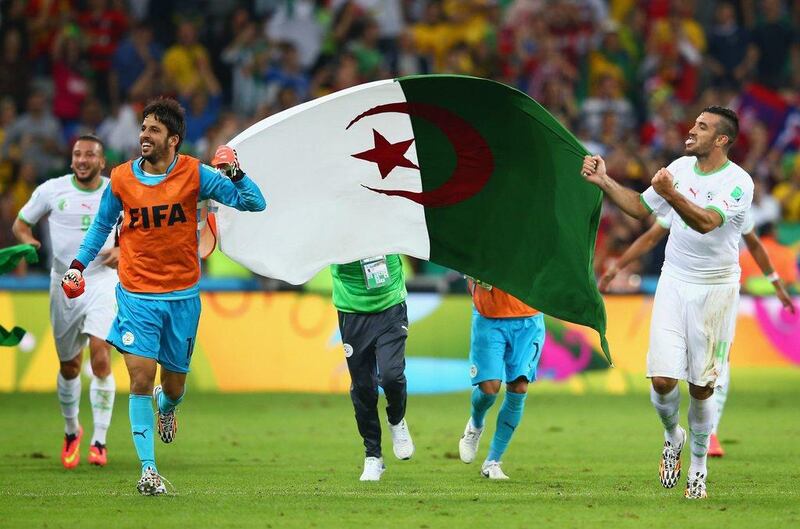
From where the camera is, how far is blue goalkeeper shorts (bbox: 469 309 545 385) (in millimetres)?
10820

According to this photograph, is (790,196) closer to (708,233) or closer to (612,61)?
(612,61)

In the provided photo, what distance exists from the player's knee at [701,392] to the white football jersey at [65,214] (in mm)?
5184

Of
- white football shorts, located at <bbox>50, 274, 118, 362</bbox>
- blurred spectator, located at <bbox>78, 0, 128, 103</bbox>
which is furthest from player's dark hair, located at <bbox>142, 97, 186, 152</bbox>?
blurred spectator, located at <bbox>78, 0, 128, 103</bbox>

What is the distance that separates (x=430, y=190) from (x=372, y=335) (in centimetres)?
117

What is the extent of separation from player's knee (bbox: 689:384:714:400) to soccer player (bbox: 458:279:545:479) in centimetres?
150

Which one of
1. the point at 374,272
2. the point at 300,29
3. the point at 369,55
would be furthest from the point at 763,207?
the point at 374,272

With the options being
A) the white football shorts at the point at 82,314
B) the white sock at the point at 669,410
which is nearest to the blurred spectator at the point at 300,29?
the white football shorts at the point at 82,314

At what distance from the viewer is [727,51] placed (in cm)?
2341

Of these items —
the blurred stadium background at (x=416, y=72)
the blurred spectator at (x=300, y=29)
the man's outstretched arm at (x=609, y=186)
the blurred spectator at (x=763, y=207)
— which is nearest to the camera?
the man's outstretched arm at (x=609, y=186)

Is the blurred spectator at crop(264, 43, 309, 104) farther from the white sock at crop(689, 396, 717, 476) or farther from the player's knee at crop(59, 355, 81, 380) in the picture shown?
the white sock at crop(689, 396, 717, 476)

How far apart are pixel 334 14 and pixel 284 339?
305 inches

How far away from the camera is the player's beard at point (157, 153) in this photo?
31.1 ft

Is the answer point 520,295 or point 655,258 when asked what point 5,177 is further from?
point 520,295

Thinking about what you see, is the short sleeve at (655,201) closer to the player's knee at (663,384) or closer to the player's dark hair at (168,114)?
the player's knee at (663,384)
